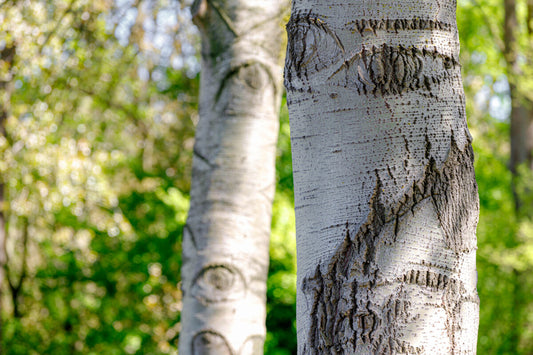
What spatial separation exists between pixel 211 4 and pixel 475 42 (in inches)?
366

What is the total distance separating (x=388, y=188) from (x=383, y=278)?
163mm

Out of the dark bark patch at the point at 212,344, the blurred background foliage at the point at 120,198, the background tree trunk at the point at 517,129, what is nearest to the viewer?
the dark bark patch at the point at 212,344

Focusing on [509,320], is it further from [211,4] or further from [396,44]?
[396,44]

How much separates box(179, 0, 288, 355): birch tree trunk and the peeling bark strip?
1.23 meters

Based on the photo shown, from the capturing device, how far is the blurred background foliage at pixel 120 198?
5.40 meters

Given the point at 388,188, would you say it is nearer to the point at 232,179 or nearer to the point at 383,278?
the point at 383,278

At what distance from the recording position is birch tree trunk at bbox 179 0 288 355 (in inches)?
83.2

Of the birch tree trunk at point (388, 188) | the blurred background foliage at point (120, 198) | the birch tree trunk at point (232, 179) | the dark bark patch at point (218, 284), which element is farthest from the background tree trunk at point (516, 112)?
the birch tree trunk at point (388, 188)

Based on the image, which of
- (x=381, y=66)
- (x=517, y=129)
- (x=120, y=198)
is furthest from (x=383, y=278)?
(x=517, y=129)

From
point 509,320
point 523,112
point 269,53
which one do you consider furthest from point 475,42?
point 269,53

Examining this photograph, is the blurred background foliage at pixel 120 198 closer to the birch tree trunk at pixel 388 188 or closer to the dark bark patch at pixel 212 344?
the dark bark patch at pixel 212 344

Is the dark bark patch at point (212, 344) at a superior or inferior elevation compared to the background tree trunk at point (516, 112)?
inferior

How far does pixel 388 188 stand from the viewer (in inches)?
37.5

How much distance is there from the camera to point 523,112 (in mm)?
10562
